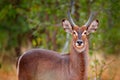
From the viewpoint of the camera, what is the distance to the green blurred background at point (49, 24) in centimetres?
1442

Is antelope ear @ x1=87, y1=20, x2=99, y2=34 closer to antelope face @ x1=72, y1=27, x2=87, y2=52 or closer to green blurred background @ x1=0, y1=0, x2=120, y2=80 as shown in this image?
antelope face @ x1=72, y1=27, x2=87, y2=52

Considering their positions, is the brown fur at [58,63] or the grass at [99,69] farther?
the grass at [99,69]

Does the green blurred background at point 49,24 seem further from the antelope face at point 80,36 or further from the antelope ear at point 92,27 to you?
the antelope face at point 80,36

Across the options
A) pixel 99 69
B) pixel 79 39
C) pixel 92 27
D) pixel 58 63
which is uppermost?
pixel 92 27

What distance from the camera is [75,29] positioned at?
1133 cm

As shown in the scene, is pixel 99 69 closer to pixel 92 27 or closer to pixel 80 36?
pixel 92 27

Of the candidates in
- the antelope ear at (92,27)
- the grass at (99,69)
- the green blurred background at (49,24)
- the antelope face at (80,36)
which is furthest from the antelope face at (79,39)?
the green blurred background at (49,24)

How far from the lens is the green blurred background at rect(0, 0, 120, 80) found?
1442 cm

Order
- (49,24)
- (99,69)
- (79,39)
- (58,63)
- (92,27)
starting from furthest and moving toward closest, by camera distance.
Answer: (49,24) < (99,69) < (92,27) < (58,63) < (79,39)

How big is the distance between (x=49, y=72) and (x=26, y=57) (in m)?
0.51

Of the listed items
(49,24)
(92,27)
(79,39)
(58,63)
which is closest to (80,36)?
(79,39)

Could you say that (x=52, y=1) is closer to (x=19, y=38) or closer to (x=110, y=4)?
(x=110, y=4)

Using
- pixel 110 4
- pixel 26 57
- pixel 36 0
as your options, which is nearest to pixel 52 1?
pixel 36 0

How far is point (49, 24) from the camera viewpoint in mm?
15461
